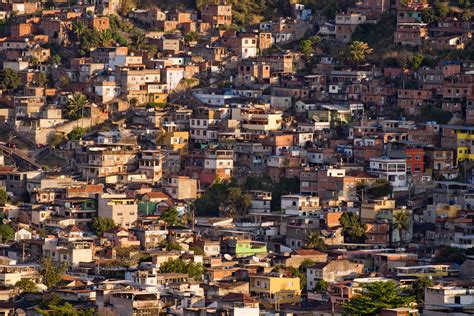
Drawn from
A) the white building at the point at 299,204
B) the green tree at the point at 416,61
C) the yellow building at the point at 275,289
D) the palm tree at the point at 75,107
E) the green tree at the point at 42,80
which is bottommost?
the yellow building at the point at 275,289

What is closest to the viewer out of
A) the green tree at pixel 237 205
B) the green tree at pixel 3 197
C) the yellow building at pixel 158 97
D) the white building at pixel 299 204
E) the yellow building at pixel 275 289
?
the yellow building at pixel 275 289

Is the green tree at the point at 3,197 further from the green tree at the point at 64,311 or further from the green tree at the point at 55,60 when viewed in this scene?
the green tree at the point at 64,311

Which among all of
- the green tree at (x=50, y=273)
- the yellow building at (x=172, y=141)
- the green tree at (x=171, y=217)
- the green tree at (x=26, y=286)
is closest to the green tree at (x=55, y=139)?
the yellow building at (x=172, y=141)

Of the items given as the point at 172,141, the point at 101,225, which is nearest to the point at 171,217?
the point at 101,225

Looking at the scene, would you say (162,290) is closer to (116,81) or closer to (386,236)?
(386,236)

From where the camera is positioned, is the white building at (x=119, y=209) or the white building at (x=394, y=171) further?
the white building at (x=394, y=171)

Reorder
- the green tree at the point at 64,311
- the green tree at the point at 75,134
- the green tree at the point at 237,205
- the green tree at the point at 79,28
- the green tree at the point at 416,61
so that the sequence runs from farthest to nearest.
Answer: the green tree at the point at 79,28 < the green tree at the point at 416,61 < the green tree at the point at 75,134 < the green tree at the point at 237,205 < the green tree at the point at 64,311
